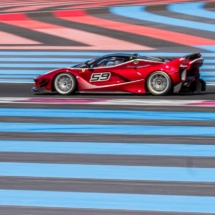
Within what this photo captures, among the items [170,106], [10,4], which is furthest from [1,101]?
[10,4]

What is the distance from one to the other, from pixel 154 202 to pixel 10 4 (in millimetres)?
27994

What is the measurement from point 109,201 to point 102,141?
2960 mm

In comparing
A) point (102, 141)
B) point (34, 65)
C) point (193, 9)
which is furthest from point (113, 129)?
point (193, 9)

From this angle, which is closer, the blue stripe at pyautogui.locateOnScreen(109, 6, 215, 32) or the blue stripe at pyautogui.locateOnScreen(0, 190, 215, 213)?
the blue stripe at pyautogui.locateOnScreen(0, 190, 215, 213)

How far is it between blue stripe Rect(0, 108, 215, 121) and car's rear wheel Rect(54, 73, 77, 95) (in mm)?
2770

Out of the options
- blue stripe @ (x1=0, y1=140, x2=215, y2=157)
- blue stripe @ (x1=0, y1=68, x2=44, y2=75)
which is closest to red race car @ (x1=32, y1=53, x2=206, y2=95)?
blue stripe @ (x1=0, y1=68, x2=44, y2=75)

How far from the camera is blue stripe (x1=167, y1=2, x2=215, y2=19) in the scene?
1002 inches

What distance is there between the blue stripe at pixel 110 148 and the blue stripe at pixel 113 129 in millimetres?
914

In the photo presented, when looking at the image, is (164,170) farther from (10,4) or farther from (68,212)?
(10,4)

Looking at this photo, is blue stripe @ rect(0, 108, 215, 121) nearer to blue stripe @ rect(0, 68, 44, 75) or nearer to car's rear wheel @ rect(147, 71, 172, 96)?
car's rear wheel @ rect(147, 71, 172, 96)

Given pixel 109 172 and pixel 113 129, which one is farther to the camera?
pixel 113 129

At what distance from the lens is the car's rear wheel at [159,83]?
14.1 m

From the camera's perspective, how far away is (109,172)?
22.6ft

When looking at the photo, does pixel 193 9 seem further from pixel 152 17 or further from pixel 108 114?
pixel 108 114
